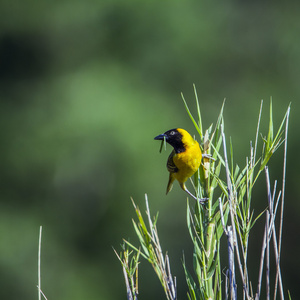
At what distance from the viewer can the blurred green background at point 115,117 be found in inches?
436

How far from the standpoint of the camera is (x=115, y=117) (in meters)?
11.0

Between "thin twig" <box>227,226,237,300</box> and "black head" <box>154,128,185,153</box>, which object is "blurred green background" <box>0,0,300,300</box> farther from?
"thin twig" <box>227,226,237,300</box>

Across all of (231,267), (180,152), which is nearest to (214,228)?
(231,267)

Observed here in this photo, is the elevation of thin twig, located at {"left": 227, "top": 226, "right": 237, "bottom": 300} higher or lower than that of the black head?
lower

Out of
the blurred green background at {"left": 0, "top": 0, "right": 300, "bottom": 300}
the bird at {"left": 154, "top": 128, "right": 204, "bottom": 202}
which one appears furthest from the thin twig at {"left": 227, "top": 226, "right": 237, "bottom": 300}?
the blurred green background at {"left": 0, "top": 0, "right": 300, "bottom": 300}

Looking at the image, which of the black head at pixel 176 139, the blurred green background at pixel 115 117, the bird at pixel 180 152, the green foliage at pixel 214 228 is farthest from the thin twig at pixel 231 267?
the blurred green background at pixel 115 117

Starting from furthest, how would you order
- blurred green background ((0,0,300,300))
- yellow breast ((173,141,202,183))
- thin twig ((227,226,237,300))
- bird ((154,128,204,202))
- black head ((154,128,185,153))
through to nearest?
blurred green background ((0,0,300,300)) → black head ((154,128,185,153)) → bird ((154,128,204,202)) → yellow breast ((173,141,202,183)) → thin twig ((227,226,237,300))

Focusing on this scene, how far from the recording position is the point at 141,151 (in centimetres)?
1075

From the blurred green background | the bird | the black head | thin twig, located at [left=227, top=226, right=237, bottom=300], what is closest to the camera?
thin twig, located at [left=227, top=226, right=237, bottom=300]

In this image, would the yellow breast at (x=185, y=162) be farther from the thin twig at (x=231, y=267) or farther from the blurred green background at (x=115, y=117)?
the blurred green background at (x=115, y=117)

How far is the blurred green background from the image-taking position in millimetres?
11078

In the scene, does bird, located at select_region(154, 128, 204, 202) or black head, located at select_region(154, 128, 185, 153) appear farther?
black head, located at select_region(154, 128, 185, 153)

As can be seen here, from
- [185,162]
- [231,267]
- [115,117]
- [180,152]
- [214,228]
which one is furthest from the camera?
Result: [115,117]

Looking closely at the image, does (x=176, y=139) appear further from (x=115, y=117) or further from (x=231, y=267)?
(x=115, y=117)
